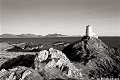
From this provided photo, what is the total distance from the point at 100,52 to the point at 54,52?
5986mm

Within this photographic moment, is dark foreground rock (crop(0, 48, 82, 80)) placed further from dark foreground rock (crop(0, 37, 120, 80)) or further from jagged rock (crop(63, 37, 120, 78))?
jagged rock (crop(63, 37, 120, 78))

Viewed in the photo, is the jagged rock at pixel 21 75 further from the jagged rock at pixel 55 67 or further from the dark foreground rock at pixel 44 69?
the jagged rock at pixel 55 67

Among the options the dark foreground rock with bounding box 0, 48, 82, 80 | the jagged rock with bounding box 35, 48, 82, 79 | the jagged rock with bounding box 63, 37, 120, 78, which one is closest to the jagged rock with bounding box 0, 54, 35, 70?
the dark foreground rock with bounding box 0, 48, 82, 80

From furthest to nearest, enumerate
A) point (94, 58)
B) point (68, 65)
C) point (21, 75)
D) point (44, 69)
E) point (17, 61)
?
1. point (94, 58)
2. point (17, 61)
3. point (68, 65)
4. point (44, 69)
5. point (21, 75)

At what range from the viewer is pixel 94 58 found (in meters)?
14.7

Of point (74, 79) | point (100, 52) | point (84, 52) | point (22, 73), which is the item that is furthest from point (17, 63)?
point (100, 52)

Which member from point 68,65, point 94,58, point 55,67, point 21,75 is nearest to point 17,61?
point 55,67

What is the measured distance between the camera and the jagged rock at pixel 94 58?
12.8 meters

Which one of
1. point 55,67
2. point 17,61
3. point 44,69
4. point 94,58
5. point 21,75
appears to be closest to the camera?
point 21,75

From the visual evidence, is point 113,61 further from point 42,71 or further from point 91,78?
point 42,71

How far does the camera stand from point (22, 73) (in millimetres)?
9031

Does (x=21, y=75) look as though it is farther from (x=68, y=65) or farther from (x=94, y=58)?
(x=94, y=58)

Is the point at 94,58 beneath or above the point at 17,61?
beneath

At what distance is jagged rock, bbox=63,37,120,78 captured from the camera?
12820 mm
